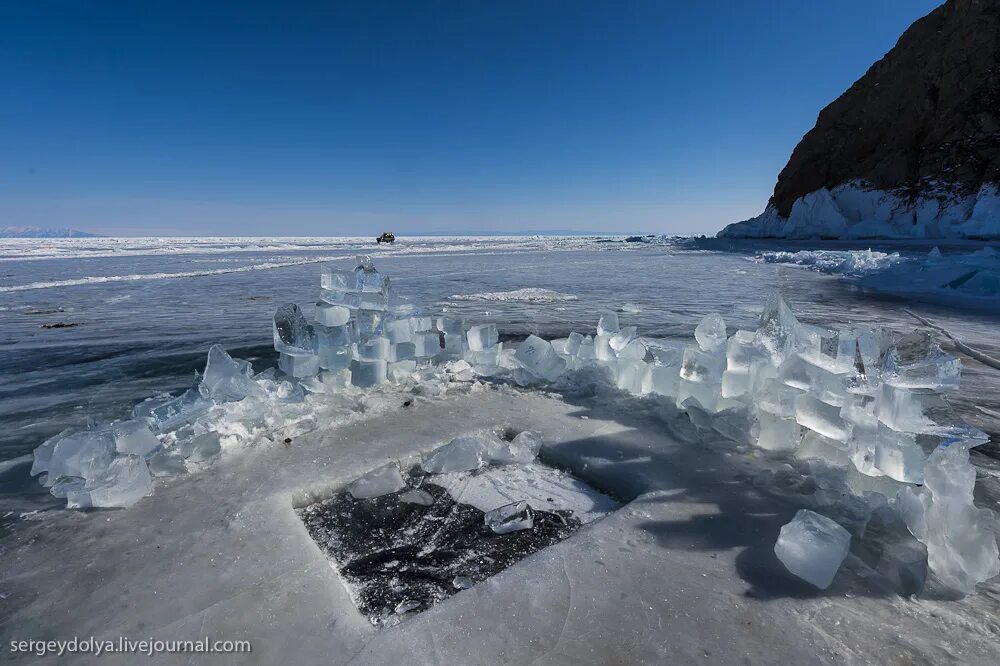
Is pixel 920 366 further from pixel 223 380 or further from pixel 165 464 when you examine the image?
pixel 223 380

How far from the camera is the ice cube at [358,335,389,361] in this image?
2.67 meters

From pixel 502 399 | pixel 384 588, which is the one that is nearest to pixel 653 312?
pixel 502 399

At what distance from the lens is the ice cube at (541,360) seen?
2.86 m

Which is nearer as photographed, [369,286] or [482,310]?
[369,286]

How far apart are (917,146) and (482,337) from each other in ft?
125

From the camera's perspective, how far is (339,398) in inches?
99.0

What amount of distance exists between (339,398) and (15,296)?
28.3ft

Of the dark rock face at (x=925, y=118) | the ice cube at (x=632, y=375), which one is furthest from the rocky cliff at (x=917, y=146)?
the ice cube at (x=632, y=375)

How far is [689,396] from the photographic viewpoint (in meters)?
2.26

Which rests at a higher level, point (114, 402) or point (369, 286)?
point (369, 286)

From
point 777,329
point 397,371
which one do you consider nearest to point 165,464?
point 397,371

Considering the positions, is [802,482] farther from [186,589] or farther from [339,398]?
[339,398]

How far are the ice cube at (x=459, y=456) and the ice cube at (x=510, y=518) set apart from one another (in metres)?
0.36

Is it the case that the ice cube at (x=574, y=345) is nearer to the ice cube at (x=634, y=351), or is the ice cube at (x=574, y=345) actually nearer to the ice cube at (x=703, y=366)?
the ice cube at (x=634, y=351)
